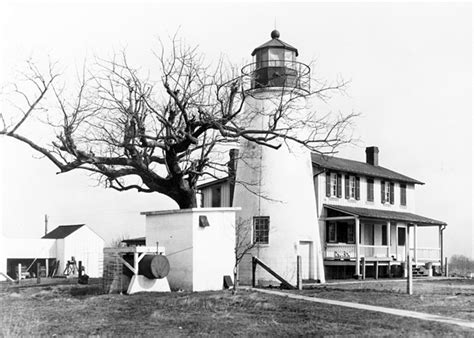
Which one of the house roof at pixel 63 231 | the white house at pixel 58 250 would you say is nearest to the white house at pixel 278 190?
the white house at pixel 58 250

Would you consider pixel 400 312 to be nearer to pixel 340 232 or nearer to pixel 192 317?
pixel 192 317

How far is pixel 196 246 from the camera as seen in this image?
19641 millimetres

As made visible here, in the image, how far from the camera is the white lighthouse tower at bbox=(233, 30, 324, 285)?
26734mm

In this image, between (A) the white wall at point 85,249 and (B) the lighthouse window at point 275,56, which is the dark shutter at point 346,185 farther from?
(A) the white wall at point 85,249

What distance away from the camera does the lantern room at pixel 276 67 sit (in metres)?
27.2

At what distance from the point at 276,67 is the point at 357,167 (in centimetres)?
1119

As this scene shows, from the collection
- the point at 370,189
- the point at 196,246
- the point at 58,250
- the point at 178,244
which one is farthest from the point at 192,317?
the point at 58,250

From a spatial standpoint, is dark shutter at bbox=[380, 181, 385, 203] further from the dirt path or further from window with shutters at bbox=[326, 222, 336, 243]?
the dirt path

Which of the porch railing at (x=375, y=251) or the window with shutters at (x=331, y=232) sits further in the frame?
the porch railing at (x=375, y=251)

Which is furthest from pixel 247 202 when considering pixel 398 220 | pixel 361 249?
pixel 398 220

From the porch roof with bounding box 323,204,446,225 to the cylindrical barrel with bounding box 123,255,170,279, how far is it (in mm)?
14879

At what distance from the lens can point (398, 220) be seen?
34.5 m

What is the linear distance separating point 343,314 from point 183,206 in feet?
29.3

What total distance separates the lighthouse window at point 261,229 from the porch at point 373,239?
594 centimetres
